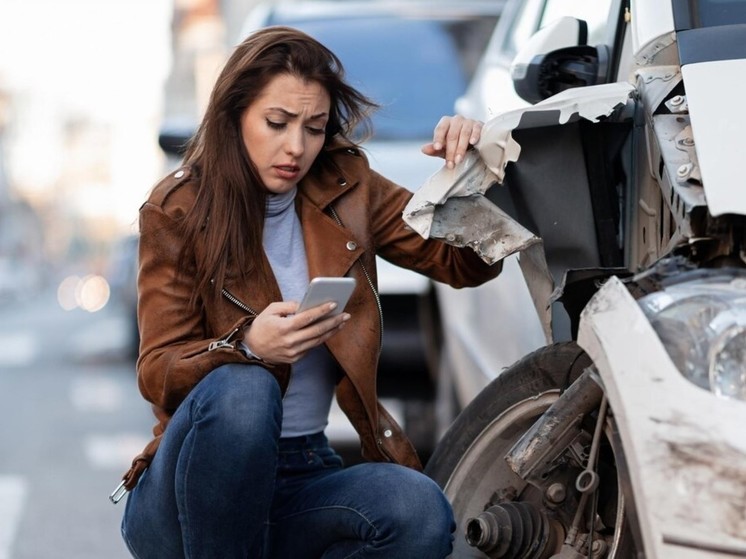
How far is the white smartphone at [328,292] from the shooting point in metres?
2.55

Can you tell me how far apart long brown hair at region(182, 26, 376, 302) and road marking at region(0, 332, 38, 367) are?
11356 millimetres

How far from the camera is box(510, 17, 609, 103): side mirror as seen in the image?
3.21m

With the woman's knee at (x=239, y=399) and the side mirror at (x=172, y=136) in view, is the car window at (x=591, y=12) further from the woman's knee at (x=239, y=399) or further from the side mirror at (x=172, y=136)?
the side mirror at (x=172, y=136)

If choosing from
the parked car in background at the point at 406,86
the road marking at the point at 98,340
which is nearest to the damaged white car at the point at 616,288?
the parked car in background at the point at 406,86

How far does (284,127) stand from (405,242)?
16.8 inches

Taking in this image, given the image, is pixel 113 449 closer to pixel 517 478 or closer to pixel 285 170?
pixel 285 170

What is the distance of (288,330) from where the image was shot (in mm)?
2643

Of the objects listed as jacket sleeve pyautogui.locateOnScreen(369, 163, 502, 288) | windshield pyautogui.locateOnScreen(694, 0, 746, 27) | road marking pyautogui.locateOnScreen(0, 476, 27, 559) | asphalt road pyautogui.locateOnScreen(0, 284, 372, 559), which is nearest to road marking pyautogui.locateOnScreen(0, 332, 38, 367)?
asphalt road pyautogui.locateOnScreen(0, 284, 372, 559)

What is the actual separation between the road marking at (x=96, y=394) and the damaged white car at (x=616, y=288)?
6805 mm

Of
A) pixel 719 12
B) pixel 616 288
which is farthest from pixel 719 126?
pixel 719 12

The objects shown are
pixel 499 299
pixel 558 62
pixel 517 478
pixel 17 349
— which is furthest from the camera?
pixel 17 349

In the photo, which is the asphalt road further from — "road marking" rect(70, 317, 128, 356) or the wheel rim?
the wheel rim

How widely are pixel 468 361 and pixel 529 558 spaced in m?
1.91

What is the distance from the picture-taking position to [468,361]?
454 centimetres
